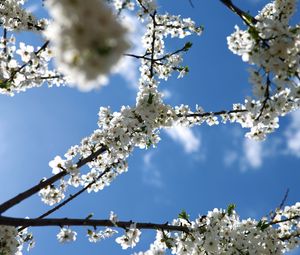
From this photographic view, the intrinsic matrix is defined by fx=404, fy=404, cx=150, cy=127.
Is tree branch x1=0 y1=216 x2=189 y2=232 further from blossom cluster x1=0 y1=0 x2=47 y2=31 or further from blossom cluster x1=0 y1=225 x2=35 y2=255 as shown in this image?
blossom cluster x1=0 y1=0 x2=47 y2=31

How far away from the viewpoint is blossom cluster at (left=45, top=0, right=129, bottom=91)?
10.0 feet

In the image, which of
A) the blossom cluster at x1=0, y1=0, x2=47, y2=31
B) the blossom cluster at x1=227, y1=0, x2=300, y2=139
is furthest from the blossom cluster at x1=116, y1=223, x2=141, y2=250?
the blossom cluster at x1=0, y1=0, x2=47, y2=31

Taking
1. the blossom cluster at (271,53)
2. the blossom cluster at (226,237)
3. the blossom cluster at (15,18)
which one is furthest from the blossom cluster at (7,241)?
the blossom cluster at (271,53)

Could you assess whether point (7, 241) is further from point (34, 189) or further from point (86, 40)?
point (86, 40)

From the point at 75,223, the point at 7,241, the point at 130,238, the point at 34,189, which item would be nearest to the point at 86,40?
the point at 34,189

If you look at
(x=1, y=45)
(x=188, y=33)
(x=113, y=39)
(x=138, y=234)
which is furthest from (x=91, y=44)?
(x=188, y=33)

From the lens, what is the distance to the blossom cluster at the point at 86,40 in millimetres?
3053

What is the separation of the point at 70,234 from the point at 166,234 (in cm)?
205

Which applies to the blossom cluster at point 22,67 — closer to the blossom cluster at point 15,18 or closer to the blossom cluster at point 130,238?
the blossom cluster at point 15,18

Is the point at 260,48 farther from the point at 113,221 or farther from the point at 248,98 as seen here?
the point at 113,221

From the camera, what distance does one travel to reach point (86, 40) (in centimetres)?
305

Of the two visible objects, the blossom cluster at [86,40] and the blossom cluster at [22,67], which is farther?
the blossom cluster at [22,67]

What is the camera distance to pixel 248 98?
664 cm

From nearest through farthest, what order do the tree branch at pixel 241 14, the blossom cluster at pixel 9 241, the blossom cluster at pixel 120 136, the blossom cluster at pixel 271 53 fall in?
1. the blossom cluster at pixel 271 53
2. the tree branch at pixel 241 14
3. the blossom cluster at pixel 9 241
4. the blossom cluster at pixel 120 136
